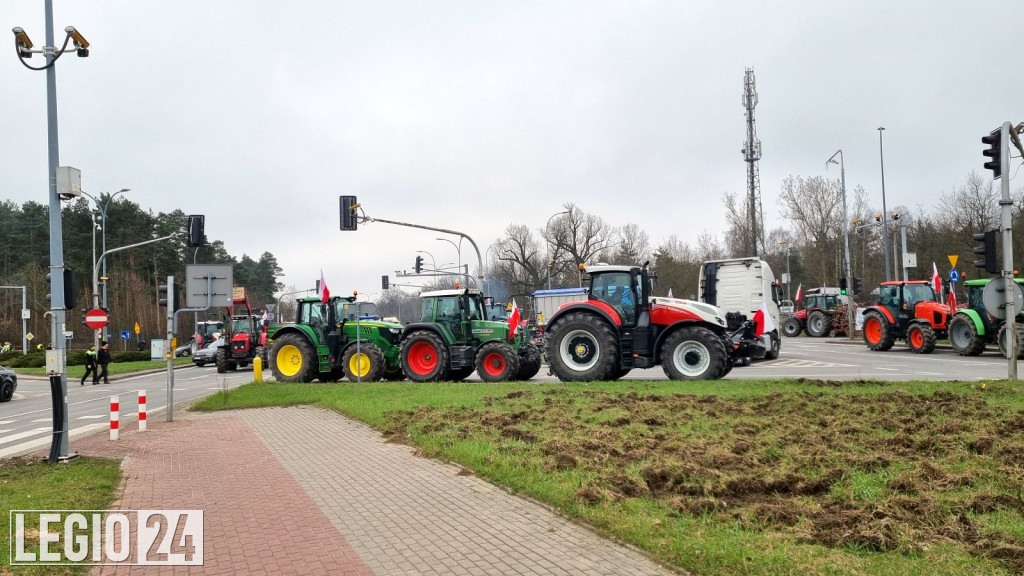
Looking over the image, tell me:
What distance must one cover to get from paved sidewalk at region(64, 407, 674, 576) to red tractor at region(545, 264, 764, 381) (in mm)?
7188

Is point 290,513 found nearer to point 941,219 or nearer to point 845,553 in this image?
point 845,553

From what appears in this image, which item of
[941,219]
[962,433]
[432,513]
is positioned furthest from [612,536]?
[941,219]

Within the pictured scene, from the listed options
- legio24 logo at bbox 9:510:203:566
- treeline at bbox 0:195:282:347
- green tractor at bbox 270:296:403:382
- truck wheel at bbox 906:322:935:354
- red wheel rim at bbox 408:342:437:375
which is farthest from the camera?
treeline at bbox 0:195:282:347

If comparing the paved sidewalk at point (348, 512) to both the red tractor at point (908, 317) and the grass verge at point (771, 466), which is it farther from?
the red tractor at point (908, 317)

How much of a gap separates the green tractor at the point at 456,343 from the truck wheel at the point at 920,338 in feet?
49.3

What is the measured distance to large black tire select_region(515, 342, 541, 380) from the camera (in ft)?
63.5

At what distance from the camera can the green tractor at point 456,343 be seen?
18.6m

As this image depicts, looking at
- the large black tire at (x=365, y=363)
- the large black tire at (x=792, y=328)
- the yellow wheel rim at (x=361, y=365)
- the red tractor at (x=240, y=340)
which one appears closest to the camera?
the large black tire at (x=365, y=363)

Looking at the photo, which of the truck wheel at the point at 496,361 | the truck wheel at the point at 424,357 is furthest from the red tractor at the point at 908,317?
the truck wheel at the point at 424,357

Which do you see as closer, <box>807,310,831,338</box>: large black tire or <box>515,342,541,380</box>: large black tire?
<box>515,342,541,380</box>: large black tire

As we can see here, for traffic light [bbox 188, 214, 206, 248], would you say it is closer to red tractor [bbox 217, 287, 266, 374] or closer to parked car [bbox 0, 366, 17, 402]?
parked car [bbox 0, 366, 17, 402]

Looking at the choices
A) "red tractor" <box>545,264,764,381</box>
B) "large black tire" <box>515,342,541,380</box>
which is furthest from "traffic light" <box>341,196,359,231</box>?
"red tractor" <box>545,264,764,381</box>

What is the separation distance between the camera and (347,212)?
1028 inches

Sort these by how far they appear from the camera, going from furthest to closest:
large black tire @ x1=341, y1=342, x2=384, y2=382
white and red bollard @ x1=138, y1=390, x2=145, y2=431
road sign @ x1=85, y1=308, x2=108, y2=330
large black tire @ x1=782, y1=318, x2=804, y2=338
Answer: large black tire @ x1=782, y1=318, x2=804, y2=338 → large black tire @ x1=341, y1=342, x2=384, y2=382 → road sign @ x1=85, y1=308, x2=108, y2=330 → white and red bollard @ x1=138, y1=390, x2=145, y2=431
